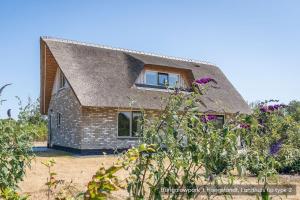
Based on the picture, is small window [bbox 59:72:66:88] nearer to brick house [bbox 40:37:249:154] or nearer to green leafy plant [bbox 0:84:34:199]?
brick house [bbox 40:37:249:154]

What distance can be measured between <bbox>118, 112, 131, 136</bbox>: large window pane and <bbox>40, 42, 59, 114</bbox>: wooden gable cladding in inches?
207

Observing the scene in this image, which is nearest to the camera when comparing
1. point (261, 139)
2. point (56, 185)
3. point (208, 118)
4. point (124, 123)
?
point (56, 185)

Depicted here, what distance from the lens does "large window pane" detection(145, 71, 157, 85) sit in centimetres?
1830

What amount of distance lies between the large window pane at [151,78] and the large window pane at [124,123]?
2526mm

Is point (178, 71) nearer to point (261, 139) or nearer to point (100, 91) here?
point (100, 91)

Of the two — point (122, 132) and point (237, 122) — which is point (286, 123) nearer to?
point (237, 122)

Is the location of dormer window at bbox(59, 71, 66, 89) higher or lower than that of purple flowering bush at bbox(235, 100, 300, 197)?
higher

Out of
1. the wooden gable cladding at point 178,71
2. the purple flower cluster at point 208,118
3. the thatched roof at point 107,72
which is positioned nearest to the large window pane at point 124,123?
the thatched roof at point 107,72

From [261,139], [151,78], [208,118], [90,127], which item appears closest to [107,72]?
[151,78]

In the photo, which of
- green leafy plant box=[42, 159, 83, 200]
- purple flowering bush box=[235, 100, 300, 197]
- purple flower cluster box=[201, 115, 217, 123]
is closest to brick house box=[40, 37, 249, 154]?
purple flowering bush box=[235, 100, 300, 197]

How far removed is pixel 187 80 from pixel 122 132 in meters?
5.63

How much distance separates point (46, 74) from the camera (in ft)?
63.9

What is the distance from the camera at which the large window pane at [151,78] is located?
1830 cm

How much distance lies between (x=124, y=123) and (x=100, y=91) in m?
2.04
